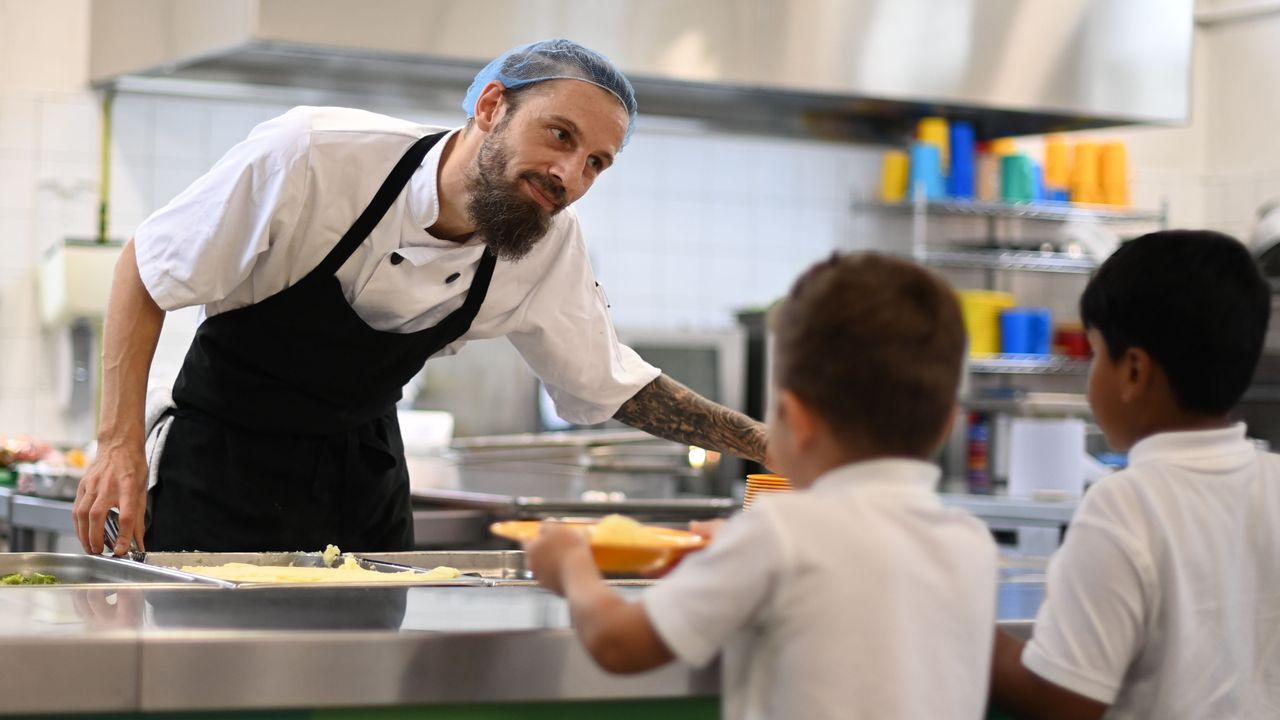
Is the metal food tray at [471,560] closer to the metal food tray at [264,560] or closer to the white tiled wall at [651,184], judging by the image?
the metal food tray at [264,560]

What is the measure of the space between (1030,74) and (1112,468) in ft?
4.78

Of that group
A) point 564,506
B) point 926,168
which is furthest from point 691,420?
point 926,168

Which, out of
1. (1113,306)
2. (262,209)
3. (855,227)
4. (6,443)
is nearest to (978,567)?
(1113,306)

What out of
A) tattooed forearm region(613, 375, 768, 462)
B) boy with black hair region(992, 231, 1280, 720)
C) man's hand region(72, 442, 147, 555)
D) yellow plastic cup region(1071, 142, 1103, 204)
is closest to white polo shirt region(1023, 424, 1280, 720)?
boy with black hair region(992, 231, 1280, 720)

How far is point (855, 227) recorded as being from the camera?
17.9ft

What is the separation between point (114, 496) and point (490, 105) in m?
0.69

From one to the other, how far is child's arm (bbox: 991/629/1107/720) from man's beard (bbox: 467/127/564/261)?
0.91 meters

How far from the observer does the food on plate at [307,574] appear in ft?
5.01

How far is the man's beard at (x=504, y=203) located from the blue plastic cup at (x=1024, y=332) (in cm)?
352

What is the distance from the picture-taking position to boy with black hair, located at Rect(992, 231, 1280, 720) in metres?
1.21

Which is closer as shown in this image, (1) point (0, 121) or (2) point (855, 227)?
(1) point (0, 121)

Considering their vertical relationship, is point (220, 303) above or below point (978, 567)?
above

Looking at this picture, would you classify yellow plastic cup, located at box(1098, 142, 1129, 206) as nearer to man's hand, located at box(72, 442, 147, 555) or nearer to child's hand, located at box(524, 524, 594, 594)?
man's hand, located at box(72, 442, 147, 555)

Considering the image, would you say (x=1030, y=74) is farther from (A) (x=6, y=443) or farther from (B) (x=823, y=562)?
(B) (x=823, y=562)
